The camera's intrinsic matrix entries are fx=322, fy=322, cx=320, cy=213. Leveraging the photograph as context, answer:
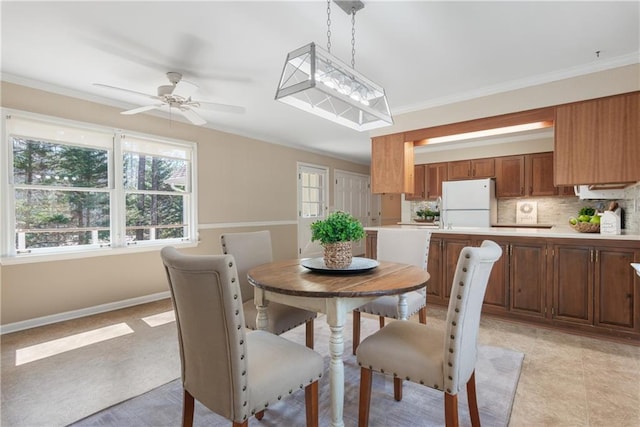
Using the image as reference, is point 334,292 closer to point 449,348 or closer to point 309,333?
point 449,348

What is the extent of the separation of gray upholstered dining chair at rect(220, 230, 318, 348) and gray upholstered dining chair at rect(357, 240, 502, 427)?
62cm

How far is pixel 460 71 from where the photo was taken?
121 inches

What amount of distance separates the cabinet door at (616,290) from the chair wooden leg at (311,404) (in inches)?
110

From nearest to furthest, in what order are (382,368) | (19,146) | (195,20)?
(382,368) < (195,20) < (19,146)

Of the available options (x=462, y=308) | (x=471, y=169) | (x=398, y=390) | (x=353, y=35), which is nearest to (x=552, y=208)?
(x=471, y=169)

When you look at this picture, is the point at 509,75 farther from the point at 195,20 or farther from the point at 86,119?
the point at 86,119

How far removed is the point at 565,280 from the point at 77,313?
4.88 meters

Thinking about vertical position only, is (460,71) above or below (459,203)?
above

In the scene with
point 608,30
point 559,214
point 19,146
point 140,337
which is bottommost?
point 140,337

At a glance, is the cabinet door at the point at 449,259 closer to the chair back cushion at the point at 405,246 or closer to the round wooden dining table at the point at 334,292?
the chair back cushion at the point at 405,246

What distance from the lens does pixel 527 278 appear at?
313cm

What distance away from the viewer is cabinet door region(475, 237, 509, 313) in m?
3.24

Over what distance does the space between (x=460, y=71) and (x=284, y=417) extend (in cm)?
318

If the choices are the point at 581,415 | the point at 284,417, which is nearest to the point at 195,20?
the point at 284,417
